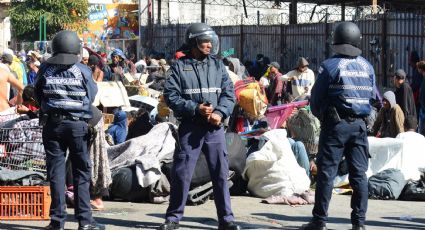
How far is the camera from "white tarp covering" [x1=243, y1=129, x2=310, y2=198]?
10742mm

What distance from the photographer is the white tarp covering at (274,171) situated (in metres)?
10.7

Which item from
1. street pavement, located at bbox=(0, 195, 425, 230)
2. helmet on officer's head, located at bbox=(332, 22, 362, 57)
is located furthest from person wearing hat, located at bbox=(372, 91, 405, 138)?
helmet on officer's head, located at bbox=(332, 22, 362, 57)

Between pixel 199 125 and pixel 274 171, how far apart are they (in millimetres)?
2713

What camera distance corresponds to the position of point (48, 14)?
4788 cm

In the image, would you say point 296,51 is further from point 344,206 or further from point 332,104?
point 332,104

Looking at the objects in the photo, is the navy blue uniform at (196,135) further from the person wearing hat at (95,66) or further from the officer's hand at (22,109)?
the person wearing hat at (95,66)

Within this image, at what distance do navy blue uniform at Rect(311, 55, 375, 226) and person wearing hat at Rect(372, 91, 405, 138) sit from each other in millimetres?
4425

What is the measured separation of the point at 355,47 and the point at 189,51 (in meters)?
1.54

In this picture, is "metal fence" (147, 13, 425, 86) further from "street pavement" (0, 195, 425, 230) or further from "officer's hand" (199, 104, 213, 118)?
"officer's hand" (199, 104, 213, 118)

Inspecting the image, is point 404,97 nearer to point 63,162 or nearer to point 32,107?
point 32,107

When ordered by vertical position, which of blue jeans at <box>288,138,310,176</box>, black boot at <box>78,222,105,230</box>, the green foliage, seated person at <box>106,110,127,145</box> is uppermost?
the green foliage

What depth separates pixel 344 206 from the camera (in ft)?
33.7

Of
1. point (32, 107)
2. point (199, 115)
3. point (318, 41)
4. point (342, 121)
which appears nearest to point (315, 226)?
point (342, 121)

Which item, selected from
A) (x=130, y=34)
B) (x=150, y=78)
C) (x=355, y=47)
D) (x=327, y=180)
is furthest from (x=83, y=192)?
(x=130, y=34)
